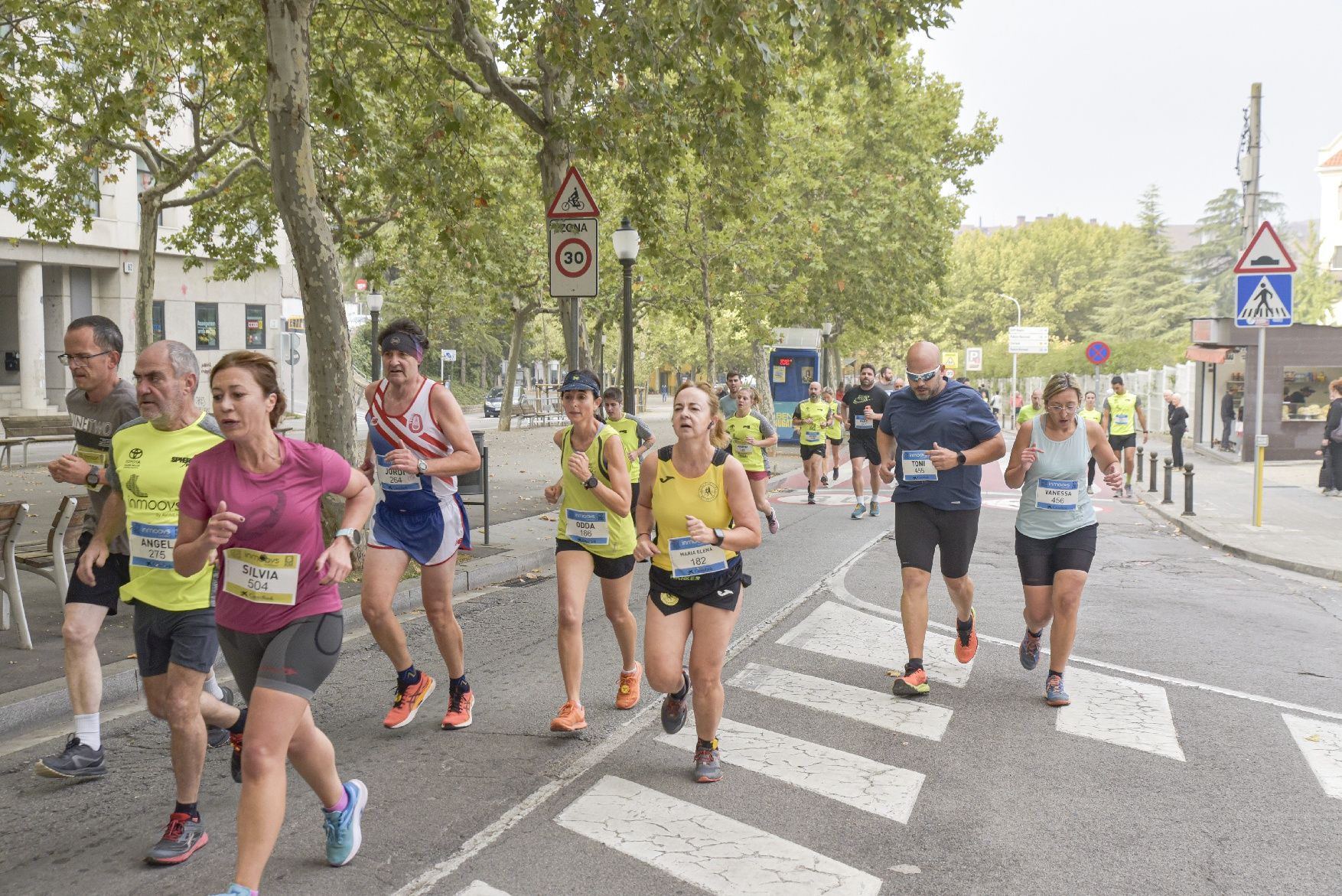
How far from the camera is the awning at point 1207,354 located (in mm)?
31109

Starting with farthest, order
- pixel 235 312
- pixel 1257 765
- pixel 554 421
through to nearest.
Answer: pixel 554 421
pixel 235 312
pixel 1257 765

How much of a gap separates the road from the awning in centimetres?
2479

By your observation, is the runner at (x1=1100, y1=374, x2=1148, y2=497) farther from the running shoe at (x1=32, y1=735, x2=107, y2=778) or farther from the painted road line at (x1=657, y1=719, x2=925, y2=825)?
the running shoe at (x1=32, y1=735, x2=107, y2=778)

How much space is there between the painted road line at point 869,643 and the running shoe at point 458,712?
2593 millimetres

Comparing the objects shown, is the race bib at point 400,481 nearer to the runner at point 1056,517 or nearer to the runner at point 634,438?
the runner at point 634,438

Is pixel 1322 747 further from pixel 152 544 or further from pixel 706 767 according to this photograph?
pixel 152 544

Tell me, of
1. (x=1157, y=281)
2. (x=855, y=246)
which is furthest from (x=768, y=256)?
(x=1157, y=281)

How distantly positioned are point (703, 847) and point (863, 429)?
12.4 meters

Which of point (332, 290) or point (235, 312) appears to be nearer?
point (332, 290)

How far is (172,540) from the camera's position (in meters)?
4.59

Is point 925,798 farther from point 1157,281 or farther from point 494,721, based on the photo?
point 1157,281

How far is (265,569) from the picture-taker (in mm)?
3842

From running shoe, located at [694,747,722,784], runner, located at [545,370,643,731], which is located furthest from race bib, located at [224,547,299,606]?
runner, located at [545,370,643,731]

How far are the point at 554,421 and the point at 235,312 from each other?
43.2 feet
